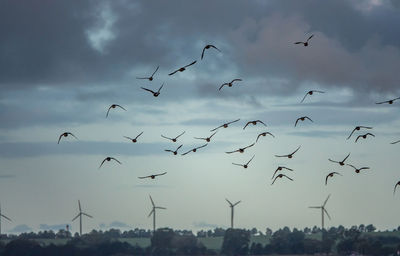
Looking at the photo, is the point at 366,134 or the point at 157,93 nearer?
the point at 157,93

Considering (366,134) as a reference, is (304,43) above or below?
above

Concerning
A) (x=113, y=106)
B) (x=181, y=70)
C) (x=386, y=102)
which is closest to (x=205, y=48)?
(x=181, y=70)

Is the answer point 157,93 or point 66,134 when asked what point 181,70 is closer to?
point 157,93

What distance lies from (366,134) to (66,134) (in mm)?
41114

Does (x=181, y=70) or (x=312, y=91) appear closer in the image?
(x=181, y=70)

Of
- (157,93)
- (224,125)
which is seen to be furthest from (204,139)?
(157,93)

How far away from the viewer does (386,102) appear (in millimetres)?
153500

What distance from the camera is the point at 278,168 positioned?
160m

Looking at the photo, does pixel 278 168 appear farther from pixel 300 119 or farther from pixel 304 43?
pixel 304 43

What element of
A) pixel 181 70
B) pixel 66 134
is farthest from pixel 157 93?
pixel 66 134

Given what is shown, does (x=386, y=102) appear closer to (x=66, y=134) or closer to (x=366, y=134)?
(x=366, y=134)

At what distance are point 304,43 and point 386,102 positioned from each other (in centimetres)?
1352

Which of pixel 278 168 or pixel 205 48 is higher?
pixel 205 48

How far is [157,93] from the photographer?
146000 mm
